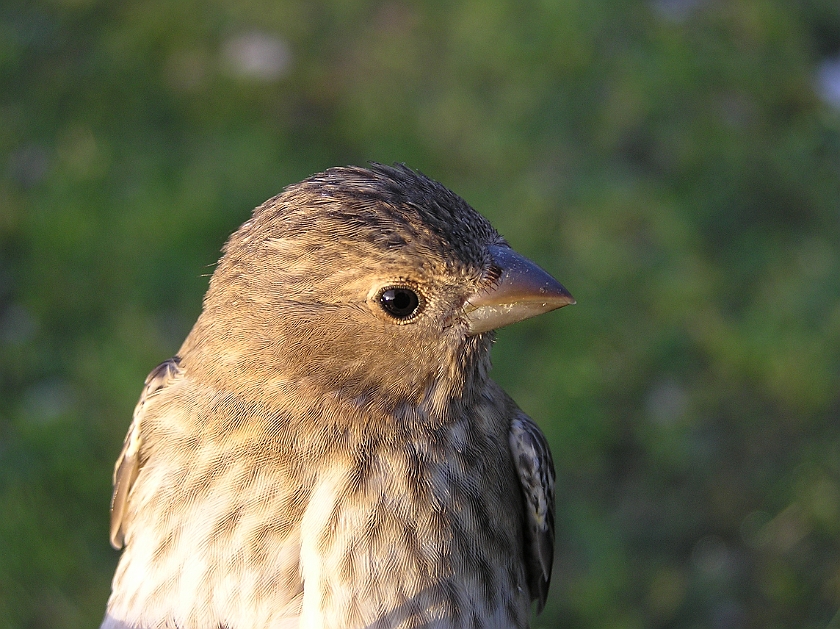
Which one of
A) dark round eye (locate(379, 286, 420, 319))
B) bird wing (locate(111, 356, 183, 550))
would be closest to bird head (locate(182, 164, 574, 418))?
dark round eye (locate(379, 286, 420, 319))

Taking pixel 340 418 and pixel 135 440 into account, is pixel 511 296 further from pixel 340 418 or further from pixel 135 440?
pixel 135 440

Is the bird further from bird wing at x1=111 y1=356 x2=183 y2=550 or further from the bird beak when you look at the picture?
bird wing at x1=111 y1=356 x2=183 y2=550

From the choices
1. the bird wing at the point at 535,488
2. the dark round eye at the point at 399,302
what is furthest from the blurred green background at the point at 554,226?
the dark round eye at the point at 399,302

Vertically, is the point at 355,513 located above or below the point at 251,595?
above

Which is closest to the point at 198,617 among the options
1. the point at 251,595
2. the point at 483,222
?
the point at 251,595

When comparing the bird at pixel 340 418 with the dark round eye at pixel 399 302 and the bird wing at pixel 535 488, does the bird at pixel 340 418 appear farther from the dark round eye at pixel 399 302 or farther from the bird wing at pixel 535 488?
the bird wing at pixel 535 488

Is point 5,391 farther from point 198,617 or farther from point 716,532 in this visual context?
point 716,532
